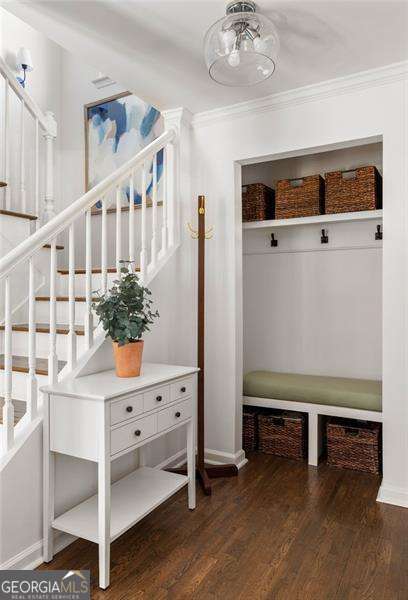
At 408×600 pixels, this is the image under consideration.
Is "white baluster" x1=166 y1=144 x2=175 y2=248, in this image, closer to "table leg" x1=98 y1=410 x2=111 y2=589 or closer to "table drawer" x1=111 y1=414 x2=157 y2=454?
"table drawer" x1=111 y1=414 x2=157 y2=454

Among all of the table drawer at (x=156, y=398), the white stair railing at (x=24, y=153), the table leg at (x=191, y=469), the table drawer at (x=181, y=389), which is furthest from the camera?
the white stair railing at (x=24, y=153)

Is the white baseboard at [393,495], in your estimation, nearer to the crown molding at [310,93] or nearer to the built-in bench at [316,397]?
the built-in bench at [316,397]

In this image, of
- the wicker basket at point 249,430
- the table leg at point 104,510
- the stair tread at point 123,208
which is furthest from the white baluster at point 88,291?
the wicker basket at point 249,430

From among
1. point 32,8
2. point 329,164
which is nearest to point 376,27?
point 329,164

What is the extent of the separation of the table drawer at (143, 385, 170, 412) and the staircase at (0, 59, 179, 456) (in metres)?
0.42

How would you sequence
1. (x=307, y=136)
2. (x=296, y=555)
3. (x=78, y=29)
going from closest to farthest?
(x=296, y=555) → (x=78, y=29) → (x=307, y=136)

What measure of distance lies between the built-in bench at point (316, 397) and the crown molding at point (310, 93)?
198 centimetres

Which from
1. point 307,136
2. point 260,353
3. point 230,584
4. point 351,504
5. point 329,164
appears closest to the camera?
point 230,584

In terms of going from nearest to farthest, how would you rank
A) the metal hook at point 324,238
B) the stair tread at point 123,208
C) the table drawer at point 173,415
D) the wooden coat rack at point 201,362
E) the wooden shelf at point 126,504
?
the wooden shelf at point 126,504, the table drawer at point 173,415, the wooden coat rack at point 201,362, the metal hook at point 324,238, the stair tread at point 123,208

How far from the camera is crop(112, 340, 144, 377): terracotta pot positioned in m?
2.21

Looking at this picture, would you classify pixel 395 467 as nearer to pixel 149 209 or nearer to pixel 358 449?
pixel 358 449

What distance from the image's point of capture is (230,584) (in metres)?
1.86

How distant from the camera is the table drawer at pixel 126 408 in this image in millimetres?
1913

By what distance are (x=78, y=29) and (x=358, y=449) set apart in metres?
3.09
